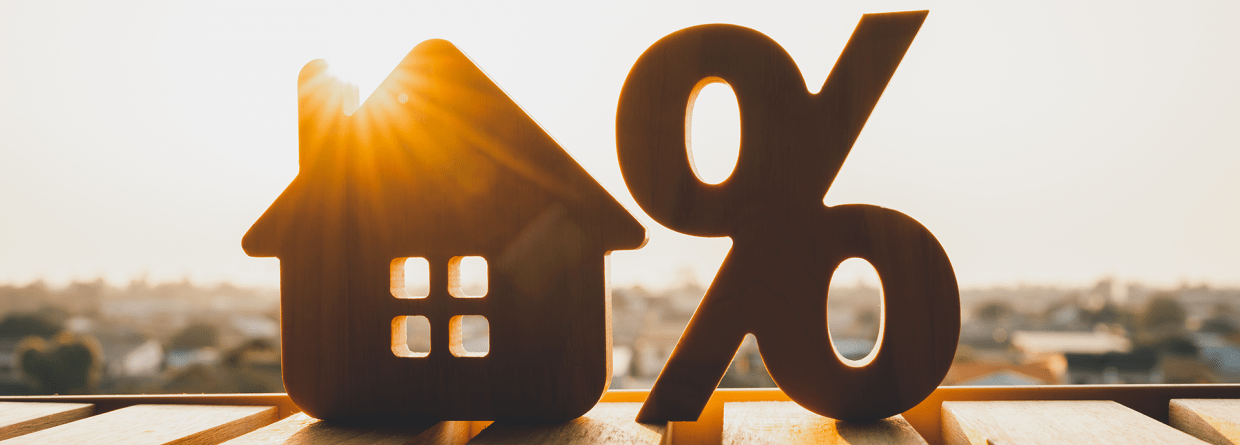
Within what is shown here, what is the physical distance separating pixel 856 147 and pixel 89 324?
2.27 m

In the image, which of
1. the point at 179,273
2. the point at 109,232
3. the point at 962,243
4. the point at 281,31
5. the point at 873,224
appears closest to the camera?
the point at 873,224

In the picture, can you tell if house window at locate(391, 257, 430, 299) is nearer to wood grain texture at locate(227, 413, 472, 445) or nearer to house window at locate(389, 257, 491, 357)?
house window at locate(389, 257, 491, 357)

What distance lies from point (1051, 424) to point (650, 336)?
2.33 ft

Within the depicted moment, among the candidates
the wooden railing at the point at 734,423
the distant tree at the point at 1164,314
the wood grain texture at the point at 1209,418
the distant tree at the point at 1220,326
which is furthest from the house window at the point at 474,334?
the distant tree at the point at 1164,314

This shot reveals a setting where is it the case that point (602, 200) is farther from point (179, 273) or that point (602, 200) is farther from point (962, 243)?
point (179, 273)

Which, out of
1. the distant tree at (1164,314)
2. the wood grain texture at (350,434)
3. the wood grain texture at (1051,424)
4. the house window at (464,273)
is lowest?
the distant tree at (1164,314)

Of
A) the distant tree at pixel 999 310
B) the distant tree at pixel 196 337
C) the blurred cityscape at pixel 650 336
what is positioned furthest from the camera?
the distant tree at pixel 196 337

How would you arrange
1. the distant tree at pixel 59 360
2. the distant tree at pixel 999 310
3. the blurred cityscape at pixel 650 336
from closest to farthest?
the blurred cityscape at pixel 650 336 → the distant tree at pixel 59 360 → the distant tree at pixel 999 310

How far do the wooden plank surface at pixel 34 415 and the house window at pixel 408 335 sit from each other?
0.56 metres

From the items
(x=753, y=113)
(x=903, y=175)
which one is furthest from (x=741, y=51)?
(x=903, y=175)

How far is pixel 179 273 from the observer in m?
1.94

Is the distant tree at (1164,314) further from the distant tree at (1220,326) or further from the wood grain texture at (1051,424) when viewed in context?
the wood grain texture at (1051,424)

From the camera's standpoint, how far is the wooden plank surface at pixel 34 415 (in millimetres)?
869

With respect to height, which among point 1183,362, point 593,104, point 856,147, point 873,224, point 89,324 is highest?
point 593,104
